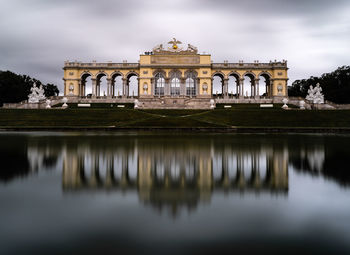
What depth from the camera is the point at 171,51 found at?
253 feet

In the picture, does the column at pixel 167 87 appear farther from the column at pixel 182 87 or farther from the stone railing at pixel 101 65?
the stone railing at pixel 101 65

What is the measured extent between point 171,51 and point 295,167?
2770 inches

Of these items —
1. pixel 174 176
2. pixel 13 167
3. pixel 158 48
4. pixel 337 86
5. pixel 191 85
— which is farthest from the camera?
pixel 337 86

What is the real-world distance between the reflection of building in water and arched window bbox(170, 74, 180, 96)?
67112 mm

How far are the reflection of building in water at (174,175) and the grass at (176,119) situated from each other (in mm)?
24419

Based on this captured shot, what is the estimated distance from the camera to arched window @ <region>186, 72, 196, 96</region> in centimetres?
7819

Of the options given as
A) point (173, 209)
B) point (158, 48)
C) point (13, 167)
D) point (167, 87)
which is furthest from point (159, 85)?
point (173, 209)

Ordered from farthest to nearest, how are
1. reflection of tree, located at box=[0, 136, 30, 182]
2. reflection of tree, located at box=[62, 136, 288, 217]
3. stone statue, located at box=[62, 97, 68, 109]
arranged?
1. stone statue, located at box=[62, 97, 68, 109]
2. reflection of tree, located at box=[0, 136, 30, 182]
3. reflection of tree, located at box=[62, 136, 288, 217]

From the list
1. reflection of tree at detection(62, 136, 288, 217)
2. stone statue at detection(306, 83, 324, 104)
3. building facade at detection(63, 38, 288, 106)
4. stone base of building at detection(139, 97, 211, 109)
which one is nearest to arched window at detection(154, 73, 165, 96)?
building facade at detection(63, 38, 288, 106)

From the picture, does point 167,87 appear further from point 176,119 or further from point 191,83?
point 176,119

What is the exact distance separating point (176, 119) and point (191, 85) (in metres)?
39.9

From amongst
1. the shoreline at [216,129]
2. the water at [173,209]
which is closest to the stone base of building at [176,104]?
the shoreline at [216,129]

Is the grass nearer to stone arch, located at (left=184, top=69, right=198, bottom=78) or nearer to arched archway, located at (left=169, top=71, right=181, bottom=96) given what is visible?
stone arch, located at (left=184, top=69, right=198, bottom=78)

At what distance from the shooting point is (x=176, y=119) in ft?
132
